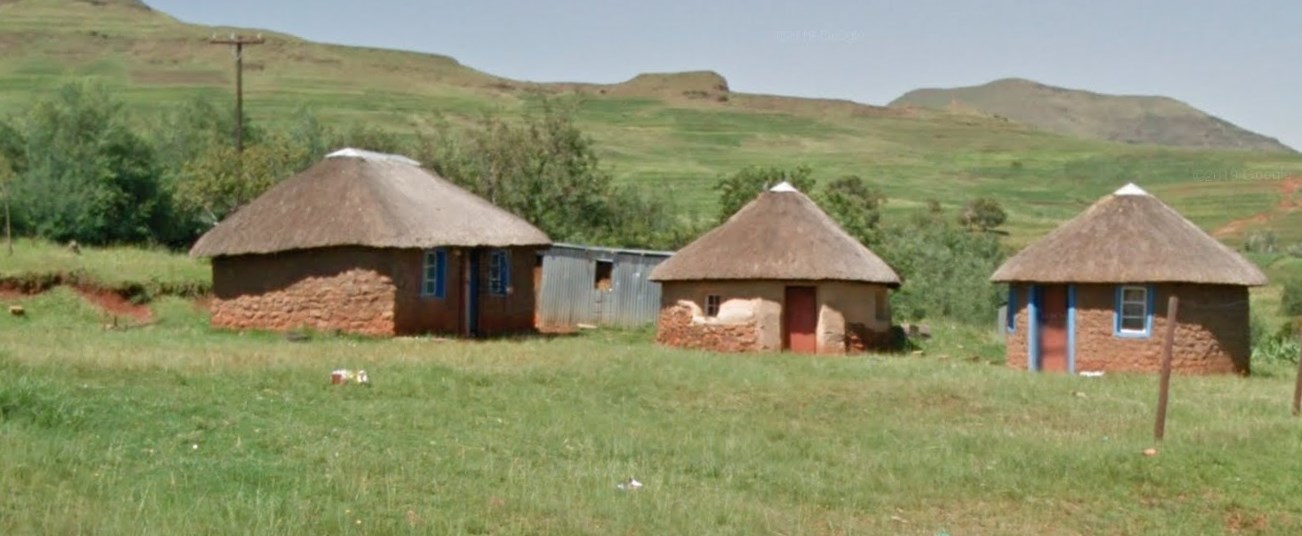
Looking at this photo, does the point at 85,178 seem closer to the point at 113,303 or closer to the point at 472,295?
the point at 113,303

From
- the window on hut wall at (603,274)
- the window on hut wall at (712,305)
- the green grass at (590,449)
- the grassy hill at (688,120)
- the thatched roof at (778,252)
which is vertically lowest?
the green grass at (590,449)

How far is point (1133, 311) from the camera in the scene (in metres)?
29.6

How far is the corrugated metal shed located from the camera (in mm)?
38312

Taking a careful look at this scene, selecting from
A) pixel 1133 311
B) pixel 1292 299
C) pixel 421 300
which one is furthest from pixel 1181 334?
pixel 1292 299

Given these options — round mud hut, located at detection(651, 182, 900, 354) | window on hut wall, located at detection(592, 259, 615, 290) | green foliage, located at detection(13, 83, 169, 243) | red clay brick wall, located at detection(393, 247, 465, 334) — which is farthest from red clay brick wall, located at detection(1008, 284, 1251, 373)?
green foliage, located at detection(13, 83, 169, 243)

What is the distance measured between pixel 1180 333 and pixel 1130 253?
172 centimetres

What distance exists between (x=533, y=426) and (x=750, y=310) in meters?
15.4

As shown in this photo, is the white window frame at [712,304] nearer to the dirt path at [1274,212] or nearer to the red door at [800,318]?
the red door at [800,318]

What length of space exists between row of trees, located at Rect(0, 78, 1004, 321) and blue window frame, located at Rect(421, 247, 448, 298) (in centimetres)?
1386

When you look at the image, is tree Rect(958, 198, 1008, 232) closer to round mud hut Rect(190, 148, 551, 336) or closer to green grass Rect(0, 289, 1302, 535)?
round mud hut Rect(190, 148, 551, 336)

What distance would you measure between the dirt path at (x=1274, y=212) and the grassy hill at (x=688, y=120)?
10.2 inches

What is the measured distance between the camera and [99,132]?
150ft

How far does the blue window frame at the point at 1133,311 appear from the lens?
29203 millimetres

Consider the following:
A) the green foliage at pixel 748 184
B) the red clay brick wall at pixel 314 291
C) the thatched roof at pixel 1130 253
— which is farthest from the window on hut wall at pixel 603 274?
the thatched roof at pixel 1130 253
